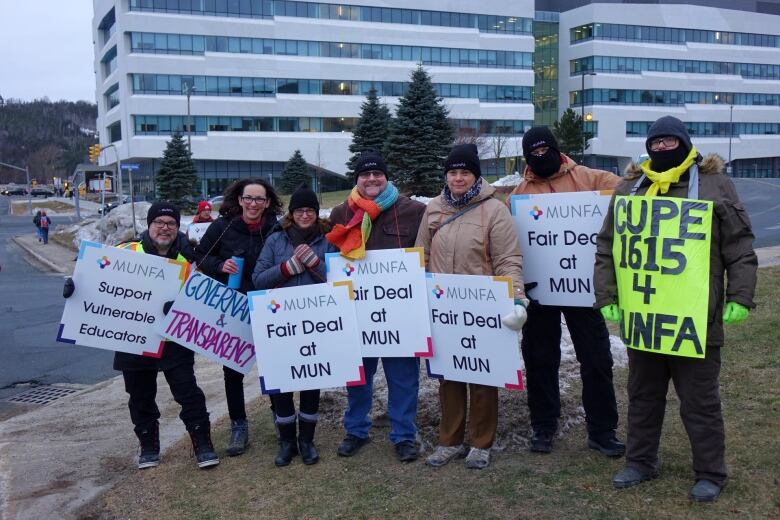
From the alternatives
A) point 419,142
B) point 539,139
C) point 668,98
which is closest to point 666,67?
point 668,98

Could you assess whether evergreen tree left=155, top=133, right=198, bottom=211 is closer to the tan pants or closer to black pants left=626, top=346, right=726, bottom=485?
the tan pants

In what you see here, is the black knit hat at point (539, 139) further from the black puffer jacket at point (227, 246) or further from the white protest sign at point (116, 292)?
the white protest sign at point (116, 292)

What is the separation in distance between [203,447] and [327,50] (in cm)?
6462

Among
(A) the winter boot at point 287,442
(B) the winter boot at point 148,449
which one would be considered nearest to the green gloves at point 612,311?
(A) the winter boot at point 287,442

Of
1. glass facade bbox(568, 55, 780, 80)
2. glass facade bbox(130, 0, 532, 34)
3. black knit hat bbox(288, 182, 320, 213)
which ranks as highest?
glass facade bbox(130, 0, 532, 34)

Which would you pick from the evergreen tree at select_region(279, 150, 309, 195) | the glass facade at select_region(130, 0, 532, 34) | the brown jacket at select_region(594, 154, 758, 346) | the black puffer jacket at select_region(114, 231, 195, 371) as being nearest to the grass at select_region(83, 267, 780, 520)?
the black puffer jacket at select_region(114, 231, 195, 371)

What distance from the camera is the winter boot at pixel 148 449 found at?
19.4ft

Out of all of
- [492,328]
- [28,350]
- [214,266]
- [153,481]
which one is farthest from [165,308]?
[28,350]

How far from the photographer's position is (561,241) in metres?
5.34

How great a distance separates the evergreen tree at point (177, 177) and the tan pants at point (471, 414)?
1743 inches

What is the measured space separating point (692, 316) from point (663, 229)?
0.56m

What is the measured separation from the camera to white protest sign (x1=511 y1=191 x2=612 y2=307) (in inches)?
205

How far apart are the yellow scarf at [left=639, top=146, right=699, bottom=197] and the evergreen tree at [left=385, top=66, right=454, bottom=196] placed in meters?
33.7

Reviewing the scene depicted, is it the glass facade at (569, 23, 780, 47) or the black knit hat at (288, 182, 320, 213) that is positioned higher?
the glass facade at (569, 23, 780, 47)
